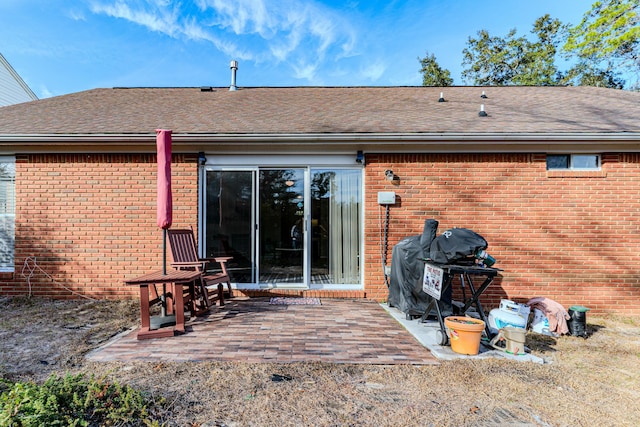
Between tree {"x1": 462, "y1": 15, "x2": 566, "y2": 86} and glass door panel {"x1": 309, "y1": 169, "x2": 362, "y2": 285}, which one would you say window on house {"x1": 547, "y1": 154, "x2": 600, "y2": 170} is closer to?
glass door panel {"x1": 309, "y1": 169, "x2": 362, "y2": 285}

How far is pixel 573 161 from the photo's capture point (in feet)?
18.5

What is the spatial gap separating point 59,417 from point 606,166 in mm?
7775

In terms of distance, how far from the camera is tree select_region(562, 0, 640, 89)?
15.4 m

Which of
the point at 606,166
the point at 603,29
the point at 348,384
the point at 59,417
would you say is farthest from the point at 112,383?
the point at 603,29

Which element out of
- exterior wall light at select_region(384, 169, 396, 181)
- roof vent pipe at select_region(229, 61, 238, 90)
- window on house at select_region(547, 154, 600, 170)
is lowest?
exterior wall light at select_region(384, 169, 396, 181)

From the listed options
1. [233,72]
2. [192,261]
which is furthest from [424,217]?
[233,72]

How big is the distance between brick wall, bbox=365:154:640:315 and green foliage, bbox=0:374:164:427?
4.15m

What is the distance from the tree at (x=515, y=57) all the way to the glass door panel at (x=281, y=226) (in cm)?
2003

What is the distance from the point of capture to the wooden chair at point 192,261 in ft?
15.9

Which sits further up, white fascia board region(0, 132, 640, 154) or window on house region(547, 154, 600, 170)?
white fascia board region(0, 132, 640, 154)

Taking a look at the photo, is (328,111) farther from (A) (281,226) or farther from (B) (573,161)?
(B) (573,161)

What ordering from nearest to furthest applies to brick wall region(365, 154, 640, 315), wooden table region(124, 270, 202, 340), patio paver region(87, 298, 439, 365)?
patio paver region(87, 298, 439, 365) < wooden table region(124, 270, 202, 340) < brick wall region(365, 154, 640, 315)

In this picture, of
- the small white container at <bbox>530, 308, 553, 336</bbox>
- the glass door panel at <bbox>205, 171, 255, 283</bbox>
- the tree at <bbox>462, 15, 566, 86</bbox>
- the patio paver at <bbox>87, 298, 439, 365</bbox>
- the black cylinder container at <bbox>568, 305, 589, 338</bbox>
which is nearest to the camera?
the patio paver at <bbox>87, 298, 439, 365</bbox>

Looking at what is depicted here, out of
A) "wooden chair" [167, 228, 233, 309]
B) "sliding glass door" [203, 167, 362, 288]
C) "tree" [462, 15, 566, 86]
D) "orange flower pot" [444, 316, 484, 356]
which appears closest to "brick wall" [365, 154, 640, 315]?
"sliding glass door" [203, 167, 362, 288]
